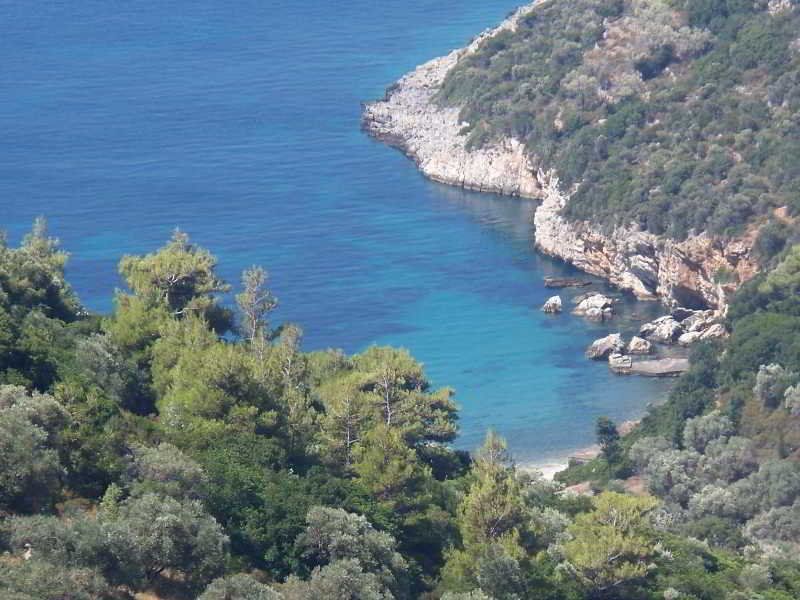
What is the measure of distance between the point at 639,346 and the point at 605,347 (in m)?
1.80

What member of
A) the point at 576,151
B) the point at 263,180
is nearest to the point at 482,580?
the point at 576,151

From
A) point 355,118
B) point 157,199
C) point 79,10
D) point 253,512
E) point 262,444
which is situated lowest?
point 253,512

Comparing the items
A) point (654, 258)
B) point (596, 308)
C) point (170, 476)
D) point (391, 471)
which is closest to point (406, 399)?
point (391, 471)

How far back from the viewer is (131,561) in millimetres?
47469

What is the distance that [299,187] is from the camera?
134 meters

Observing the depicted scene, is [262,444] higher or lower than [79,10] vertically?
lower

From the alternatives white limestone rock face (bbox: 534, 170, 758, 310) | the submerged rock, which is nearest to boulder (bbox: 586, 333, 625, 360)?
white limestone rock face (bbox: 534, 170, 758, 310)

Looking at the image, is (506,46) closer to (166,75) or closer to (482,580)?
(166,75)

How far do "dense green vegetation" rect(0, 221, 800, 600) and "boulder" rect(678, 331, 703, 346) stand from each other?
76.9 feet

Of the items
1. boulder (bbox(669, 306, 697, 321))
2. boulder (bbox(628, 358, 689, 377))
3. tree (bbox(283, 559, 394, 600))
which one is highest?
boulder (bbox(669, 306, 697, 321))

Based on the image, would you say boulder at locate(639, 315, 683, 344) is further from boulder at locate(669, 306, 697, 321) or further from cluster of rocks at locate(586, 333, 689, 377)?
cluster of rocks at locate(586, 333, 689, 377)

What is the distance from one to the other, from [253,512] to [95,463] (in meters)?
4.55

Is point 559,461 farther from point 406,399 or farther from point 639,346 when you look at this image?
point 406,399

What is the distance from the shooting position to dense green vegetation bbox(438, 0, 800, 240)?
113 m
